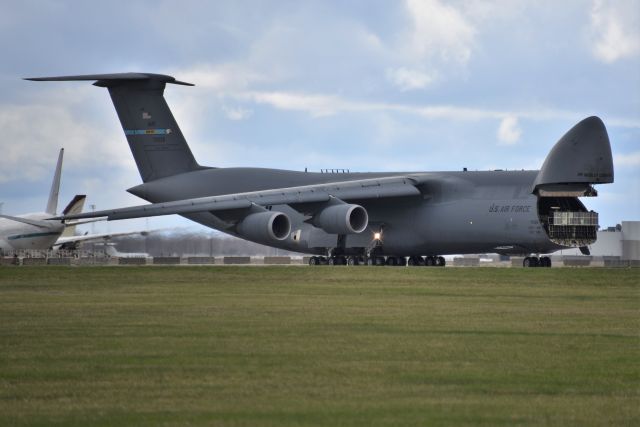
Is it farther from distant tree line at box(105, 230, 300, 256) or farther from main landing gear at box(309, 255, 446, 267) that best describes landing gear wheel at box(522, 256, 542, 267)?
distant tree line at box(105, 230, 300, 256)

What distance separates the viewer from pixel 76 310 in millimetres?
21484

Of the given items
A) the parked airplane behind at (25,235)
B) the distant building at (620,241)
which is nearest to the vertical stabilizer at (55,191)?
the parked airplane behind at (25,235)

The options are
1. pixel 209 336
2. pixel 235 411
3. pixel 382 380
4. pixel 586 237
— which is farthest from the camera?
pixel 586 237

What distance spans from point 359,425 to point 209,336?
6.94 meters

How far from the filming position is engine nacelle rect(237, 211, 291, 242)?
4219 centimetres

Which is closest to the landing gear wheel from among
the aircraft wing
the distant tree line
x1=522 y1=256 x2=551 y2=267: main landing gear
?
x1=522 y1=256 x2=551 y2=267: main landing gear

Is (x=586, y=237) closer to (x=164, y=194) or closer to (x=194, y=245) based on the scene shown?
(x=164, y=194)

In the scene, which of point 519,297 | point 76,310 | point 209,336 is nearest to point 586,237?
point 519,297

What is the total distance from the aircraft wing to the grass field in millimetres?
15664

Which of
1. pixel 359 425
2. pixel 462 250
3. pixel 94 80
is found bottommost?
pixel 359 425

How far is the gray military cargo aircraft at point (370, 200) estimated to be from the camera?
132 feet

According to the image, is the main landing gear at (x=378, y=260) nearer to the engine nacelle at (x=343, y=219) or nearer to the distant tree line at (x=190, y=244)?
the engine nacelle at (x=343, y=219)

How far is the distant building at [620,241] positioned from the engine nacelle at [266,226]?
29.6 meters

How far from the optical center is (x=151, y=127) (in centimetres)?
5066
